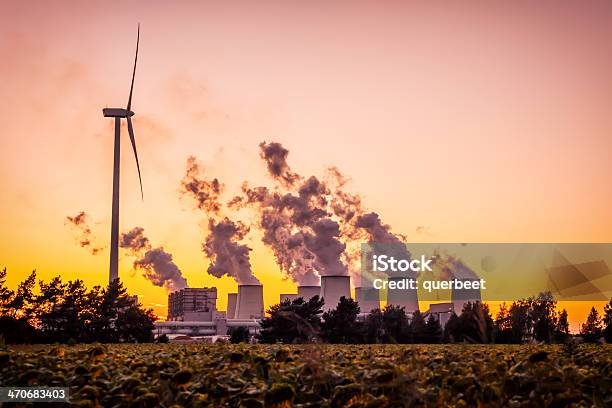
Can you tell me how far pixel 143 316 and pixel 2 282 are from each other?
48.7ft

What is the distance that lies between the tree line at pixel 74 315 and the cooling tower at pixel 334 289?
31954 millimetres

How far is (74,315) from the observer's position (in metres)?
78.8

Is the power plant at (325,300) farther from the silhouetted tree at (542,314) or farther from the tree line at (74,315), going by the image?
the tree line at (74,315)

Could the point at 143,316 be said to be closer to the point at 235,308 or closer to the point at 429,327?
the point at 429,327

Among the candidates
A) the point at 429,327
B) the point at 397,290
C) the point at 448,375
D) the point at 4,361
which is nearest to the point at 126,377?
the point at 4,361

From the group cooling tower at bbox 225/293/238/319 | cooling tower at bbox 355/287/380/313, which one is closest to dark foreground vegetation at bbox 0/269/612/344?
cooling tower at bbox 355/287/380/313

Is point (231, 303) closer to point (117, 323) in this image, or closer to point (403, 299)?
point (403, 299)

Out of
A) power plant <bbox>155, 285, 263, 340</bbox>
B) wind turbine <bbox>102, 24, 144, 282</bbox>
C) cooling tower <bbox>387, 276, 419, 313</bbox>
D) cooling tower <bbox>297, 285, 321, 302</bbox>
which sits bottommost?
power plant <bbox>155, 285, 263, 340</bbox>

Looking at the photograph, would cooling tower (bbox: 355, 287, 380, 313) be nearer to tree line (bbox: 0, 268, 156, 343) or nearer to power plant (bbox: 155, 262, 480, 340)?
power plant (bbox: 155, 262, 480, 340)

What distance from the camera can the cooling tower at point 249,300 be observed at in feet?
424

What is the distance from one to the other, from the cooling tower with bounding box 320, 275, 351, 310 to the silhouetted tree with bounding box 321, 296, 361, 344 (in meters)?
20.0

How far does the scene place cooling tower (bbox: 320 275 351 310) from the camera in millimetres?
108438

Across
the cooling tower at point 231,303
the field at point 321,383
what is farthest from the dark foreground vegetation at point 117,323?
the field at point 321,383

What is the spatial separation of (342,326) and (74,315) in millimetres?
29246
